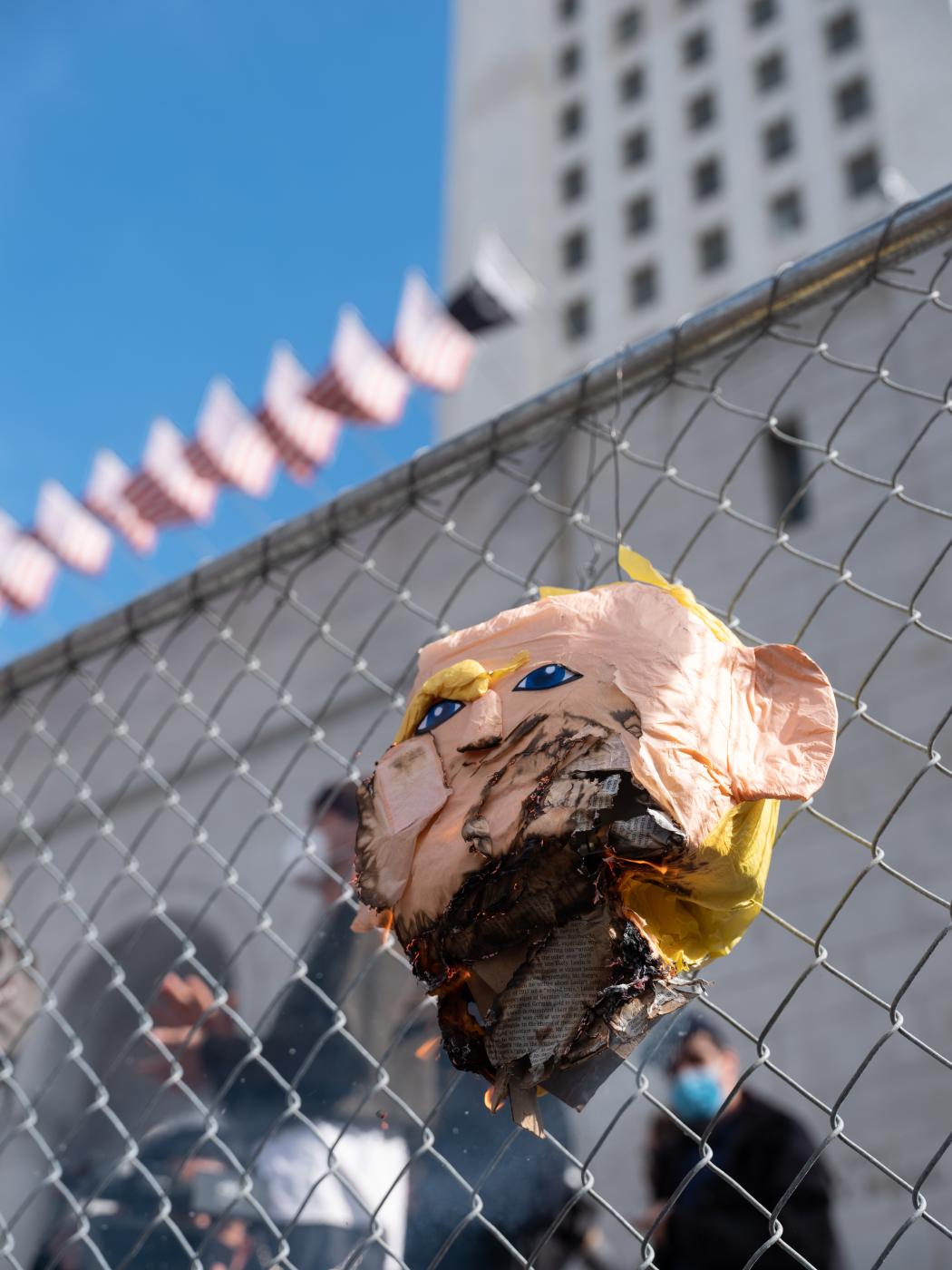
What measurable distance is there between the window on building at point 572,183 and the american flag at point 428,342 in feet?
31.3

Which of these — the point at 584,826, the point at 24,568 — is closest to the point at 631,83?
the point at 24,568

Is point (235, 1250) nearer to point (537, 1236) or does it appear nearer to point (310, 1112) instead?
point (310, 1112)

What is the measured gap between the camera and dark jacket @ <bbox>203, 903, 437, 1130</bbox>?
1452 mm

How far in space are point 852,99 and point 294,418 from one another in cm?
1108

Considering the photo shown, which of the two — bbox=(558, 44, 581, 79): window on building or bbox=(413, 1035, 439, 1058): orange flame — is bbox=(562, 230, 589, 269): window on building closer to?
bbox=(558, 44, 581, 79): window on building

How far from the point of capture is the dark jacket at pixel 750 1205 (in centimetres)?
227

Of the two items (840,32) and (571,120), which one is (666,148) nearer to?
(571,120)

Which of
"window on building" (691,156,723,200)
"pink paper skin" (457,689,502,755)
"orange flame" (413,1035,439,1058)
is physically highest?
"pink paper skin" (457,689,502,755)

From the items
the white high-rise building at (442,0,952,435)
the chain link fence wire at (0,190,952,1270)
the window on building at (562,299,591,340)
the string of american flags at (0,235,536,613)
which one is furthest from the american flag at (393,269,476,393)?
the window on building at (562,299,591,340)

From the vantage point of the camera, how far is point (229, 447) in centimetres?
Result: 945

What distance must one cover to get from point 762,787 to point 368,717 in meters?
4.11

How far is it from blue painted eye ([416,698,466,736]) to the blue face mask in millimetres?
1023

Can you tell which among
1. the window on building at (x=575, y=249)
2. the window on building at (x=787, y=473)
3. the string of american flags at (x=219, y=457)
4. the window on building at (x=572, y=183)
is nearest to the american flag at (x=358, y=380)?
the string of american flags at (x=219, y=457)

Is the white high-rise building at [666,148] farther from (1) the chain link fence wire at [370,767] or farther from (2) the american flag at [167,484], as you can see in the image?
(1) the chain link fence wire at [370,767]
